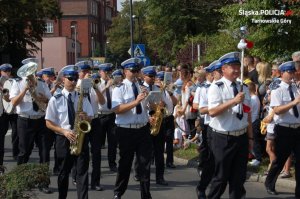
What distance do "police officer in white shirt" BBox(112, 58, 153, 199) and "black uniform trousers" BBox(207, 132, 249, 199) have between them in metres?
1.43

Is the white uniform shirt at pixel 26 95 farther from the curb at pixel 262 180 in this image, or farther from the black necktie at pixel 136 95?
the curb at pixel 262 180

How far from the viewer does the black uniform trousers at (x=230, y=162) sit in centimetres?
702

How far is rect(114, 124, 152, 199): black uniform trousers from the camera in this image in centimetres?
822

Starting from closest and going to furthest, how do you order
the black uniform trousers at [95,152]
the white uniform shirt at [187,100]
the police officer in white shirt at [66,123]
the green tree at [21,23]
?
the police officer in white shirt at [66,123] → the black uniform trousers at [95,152] → the white uniform shirt at [187,100] → the green tree at [21,23]

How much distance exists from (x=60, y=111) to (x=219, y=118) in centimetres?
220

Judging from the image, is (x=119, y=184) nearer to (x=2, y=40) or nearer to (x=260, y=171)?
(x=260, y=171)

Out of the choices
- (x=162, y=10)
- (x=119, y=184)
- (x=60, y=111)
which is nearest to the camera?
(x=60, y=111)

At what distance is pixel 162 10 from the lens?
45500 mm

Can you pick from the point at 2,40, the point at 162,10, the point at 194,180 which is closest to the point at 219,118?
the point at 194,180

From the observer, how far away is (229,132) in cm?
702

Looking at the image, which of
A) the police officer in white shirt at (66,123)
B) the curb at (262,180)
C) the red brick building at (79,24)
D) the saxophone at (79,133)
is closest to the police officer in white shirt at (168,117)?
the curb at (262,180)

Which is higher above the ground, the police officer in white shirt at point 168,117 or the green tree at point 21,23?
the green tree at point 21,23

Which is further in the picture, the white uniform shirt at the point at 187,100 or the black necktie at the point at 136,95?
the white uniform shirt at the point at 187,100

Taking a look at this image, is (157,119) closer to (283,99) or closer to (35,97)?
(35,97)
